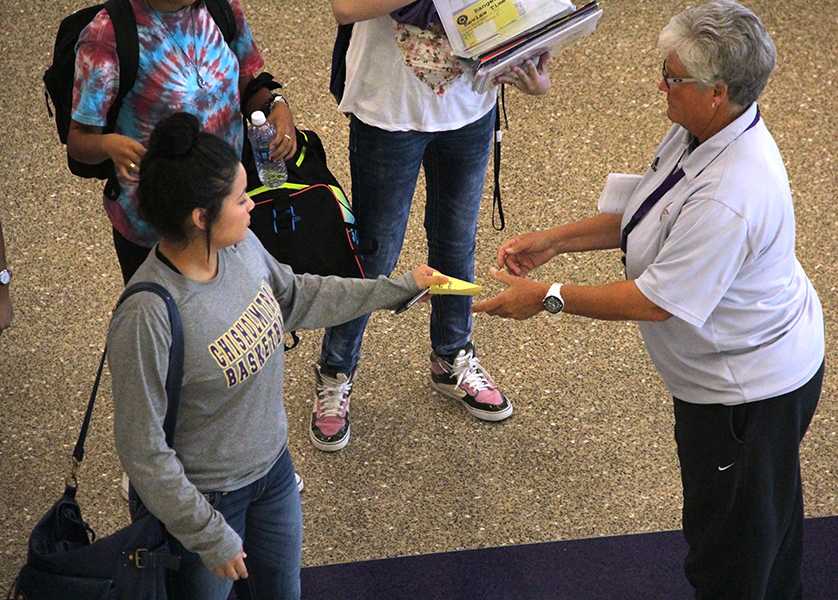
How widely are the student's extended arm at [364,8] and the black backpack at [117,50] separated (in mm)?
261

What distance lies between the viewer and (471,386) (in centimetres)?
A: 365

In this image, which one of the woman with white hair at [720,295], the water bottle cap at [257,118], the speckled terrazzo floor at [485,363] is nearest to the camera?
the woman with white hair at [720,295]

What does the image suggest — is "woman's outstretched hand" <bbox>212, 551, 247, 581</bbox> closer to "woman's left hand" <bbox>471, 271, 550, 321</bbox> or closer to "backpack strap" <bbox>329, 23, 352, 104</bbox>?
"woman's left hand" <bbox>471, 271, 550, 321</bbox>

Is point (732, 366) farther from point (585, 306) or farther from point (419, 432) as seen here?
point (419, 432)

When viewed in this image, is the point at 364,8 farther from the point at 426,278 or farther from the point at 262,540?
the point at 262,540

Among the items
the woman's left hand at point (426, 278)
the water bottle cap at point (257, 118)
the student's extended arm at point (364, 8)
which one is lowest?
the woman's left hand at point (426, 278)

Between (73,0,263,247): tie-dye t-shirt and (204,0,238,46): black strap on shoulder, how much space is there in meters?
0.02

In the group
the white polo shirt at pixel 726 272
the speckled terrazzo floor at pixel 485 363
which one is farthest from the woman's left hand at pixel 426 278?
the speckled terrazzo floor at pixel 485 363

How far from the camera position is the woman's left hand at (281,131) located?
2.89 metres

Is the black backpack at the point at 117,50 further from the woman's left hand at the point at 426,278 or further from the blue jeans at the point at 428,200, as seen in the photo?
the woman's left hand at the point at 426,278

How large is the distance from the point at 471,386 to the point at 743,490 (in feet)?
3.71

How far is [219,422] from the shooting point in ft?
7.30

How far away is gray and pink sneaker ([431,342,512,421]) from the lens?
3.63 m

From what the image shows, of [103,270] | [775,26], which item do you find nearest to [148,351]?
[103,270]
